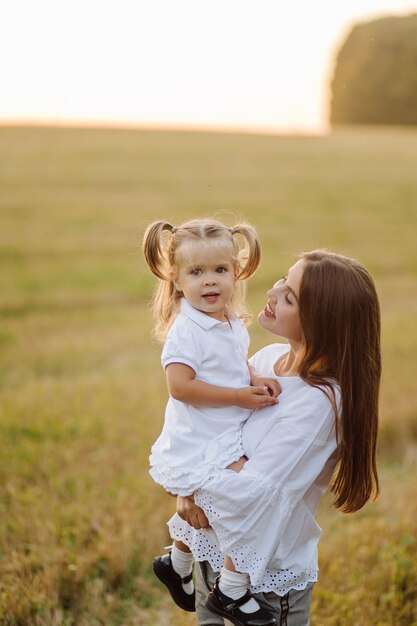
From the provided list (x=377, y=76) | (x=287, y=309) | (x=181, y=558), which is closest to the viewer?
(x=287, y=309)

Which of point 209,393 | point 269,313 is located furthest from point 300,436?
point 269,313

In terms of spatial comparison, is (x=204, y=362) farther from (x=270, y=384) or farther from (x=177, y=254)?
(x=177, y=254)

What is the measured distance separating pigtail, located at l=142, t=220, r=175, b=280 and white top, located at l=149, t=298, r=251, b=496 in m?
0.17

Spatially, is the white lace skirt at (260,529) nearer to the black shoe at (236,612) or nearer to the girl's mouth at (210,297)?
the black shoe at (236,612)

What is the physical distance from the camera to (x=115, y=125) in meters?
36.0

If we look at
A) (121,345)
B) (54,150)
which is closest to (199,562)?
(121,345)

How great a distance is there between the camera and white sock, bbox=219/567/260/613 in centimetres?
242

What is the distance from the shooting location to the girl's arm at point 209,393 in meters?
2.40

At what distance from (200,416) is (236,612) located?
621 millimetres

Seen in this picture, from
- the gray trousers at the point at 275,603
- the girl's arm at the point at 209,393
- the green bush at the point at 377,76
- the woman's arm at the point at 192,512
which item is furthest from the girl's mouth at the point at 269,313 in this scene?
the green bush at the point at 377,76

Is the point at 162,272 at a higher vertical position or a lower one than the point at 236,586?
higher

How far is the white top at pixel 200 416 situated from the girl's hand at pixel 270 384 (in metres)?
0.04

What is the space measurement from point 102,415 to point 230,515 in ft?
13.6

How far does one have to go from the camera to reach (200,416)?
246cm
